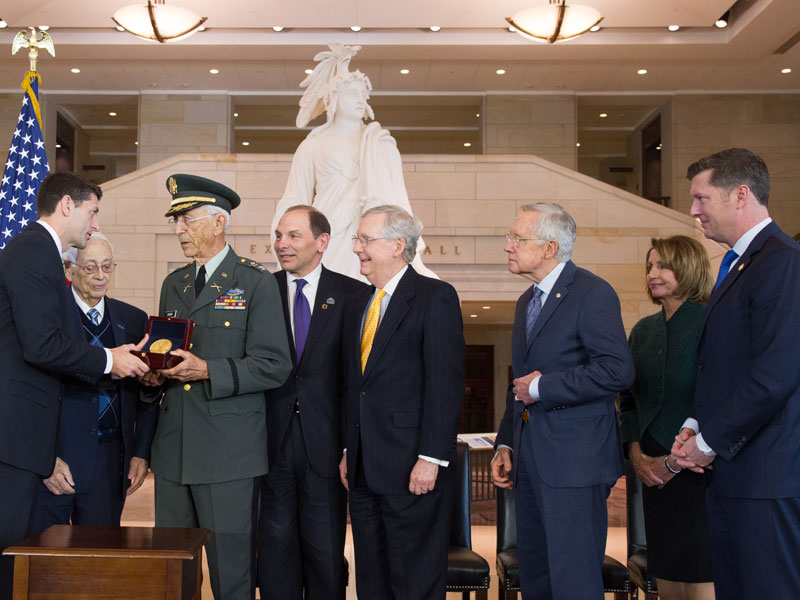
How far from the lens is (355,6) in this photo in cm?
1116

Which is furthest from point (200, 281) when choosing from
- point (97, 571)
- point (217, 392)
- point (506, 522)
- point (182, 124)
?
point (182, 124)

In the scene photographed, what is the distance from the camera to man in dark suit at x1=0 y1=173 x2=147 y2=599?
2373 mm

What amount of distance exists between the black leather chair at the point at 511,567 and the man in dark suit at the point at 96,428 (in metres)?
1.45

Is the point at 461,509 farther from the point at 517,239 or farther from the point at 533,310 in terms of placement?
the point at 517,239

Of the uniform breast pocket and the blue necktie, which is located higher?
the uniform breast pocket

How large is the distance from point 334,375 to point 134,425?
79 cm

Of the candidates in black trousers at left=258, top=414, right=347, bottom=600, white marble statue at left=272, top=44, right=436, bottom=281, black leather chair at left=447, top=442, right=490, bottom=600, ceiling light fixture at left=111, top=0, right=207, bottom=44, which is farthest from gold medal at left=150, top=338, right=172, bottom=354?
ceiling light fixture at left=111, top=0, right=207, bottom=44

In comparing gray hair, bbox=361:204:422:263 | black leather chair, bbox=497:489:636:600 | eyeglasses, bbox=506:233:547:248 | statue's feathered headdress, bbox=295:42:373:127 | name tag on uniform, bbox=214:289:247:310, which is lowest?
black leather chair, bbox=497:489:636:600

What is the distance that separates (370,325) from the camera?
8.97ft

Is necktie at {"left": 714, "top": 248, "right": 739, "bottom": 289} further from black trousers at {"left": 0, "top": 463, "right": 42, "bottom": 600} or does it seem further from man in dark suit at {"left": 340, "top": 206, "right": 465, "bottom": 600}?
black trousers at {"left": 0, "top": 463, "right": 42, "bottom": 600}

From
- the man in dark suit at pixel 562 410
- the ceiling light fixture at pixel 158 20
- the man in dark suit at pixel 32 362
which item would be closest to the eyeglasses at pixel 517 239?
the man in dark suit at pixel 562 410

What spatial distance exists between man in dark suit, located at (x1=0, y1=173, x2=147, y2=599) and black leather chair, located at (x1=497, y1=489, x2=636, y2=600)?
5.22 feet

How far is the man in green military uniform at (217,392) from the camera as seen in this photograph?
2.60m

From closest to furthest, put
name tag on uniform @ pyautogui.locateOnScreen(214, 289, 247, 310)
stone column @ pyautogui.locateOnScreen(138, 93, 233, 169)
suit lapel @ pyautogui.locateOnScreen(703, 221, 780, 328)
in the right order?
suit lapel @ pyautogui.locateOnScreen(703, 221, 780, 328)
name tag on uniform @ pyautogui.locateOnScreen(214, 289, 247, 310)
stone column @ pyautogui.locateOnScreen(138, 93, 233, 169)
